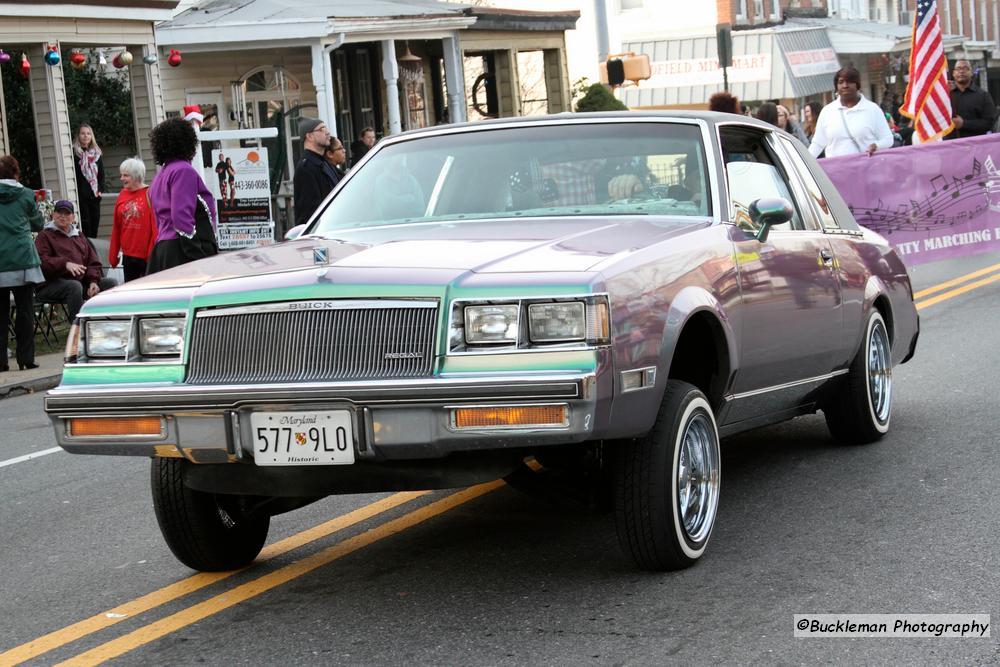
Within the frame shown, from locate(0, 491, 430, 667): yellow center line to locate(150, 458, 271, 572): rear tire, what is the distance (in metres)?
0.08

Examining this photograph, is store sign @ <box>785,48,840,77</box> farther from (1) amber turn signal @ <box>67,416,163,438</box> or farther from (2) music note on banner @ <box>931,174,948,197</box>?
(1) amber turn signal @ <box>67,416,163,438</box>

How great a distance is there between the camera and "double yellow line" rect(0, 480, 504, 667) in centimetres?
483

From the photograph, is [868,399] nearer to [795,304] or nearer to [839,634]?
[795,304]

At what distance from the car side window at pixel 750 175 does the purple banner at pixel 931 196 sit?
844 centimetres

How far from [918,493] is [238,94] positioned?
21634 mm

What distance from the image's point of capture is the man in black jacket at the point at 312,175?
12164mm

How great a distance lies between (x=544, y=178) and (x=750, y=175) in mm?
991

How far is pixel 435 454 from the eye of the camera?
465cm

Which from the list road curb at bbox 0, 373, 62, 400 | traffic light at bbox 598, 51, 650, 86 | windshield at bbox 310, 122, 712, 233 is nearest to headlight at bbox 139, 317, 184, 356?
windshield at bbox 310, 122, 712, 233

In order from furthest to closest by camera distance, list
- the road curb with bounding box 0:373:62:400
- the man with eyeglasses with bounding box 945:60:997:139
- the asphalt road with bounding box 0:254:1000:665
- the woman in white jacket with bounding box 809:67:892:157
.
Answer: the man with eyeglasses with bounding box 945:60:997:139, the woman in white jacket with bounding box 809:67:892:157, the road curb with bounding box 0:373:62:400, the asphalt road with bounding box 0:254:1000:665

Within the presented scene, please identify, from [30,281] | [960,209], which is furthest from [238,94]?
[960,209]

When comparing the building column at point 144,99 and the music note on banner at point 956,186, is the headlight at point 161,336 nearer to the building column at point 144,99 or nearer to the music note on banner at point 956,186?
the music note on banner at point 956,186

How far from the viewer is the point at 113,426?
503 centimetres

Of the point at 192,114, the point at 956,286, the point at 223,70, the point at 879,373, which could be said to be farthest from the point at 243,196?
the point at 879,373
